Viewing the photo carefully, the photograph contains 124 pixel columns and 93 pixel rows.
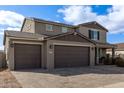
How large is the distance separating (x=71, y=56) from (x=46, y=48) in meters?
3.26

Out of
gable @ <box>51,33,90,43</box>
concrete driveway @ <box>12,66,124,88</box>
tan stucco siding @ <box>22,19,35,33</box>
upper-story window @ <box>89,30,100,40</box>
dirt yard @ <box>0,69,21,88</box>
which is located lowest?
concrete driveway @ <box>12,66,124,88</box>

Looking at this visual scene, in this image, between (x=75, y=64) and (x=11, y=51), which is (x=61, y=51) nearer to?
(x=75, y=64)

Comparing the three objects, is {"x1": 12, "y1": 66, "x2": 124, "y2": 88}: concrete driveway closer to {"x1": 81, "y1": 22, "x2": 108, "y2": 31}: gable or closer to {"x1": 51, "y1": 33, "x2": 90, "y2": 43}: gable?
{"x1": 51, "y1": 33, "x2": 90, "y2": 43}: gable

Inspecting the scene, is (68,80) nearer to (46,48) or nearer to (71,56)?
(46,48)

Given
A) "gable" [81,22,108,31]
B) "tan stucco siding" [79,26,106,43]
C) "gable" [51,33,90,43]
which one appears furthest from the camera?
"gable" [81,22,108,31]

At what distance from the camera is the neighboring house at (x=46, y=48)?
Answer: 14.1 meters

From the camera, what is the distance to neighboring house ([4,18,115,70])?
14078 millimetres

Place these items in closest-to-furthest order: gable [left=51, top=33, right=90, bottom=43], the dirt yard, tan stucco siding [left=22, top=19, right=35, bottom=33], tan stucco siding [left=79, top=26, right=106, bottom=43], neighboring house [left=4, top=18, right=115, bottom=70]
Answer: the dirt yard, neighboring house [left=4, top=18, right=115, bottom=70], gable [left=51, top=33, right=90, bottom=43], tan stucco siding [left=22, top=19, right=35, bottom=33], tan stucco siding [left=79, top=26, right=106, bottom=43]

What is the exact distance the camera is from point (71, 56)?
55.4 feet

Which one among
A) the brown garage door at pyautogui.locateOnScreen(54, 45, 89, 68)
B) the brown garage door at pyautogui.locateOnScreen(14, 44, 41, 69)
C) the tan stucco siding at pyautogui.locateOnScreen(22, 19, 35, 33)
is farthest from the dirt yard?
the tan stucco siding at pyautogui.locateOnScreen(22, 19, 35, 33)
